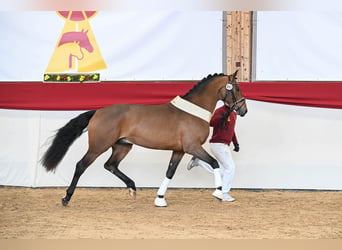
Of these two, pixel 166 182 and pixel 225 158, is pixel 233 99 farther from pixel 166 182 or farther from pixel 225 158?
pixel 166 182

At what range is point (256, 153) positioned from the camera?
24.6 ft

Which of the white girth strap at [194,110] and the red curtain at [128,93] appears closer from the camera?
the white girth strap at [194,110]

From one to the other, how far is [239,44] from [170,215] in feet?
9.12

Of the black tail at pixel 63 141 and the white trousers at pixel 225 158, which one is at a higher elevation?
the black tail at pixel 63 141

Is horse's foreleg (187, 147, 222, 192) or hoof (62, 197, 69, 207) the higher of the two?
horse's foreleg (187, 147, 222, 192)

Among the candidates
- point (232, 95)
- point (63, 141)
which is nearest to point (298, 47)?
point (232, 95)

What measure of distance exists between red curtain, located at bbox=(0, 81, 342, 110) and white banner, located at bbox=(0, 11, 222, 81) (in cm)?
19

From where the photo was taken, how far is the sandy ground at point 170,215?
4906 millimetres

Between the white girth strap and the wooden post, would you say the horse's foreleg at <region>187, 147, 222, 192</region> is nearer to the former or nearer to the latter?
the white girth strap

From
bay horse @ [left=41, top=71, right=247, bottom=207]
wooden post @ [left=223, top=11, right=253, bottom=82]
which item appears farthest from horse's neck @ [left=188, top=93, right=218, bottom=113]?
wooden post @ [left=223, top=11, right=253, bottom=82]

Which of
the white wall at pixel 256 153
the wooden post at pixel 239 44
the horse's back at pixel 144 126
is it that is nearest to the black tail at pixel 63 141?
the horse's back at pixel 144 126

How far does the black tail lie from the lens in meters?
6.13

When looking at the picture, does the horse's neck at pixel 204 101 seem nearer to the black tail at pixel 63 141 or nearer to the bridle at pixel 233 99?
the bridle at pixel 233 99

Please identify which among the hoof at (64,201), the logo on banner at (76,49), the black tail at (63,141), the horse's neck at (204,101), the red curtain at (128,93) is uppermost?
the logo on banner at (76,49)
